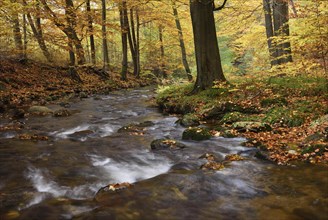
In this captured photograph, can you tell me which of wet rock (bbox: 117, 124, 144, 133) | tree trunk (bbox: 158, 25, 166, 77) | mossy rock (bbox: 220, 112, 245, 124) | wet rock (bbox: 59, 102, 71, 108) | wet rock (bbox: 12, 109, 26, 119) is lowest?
wet rock (bbox: 117, 124, 144, 133)

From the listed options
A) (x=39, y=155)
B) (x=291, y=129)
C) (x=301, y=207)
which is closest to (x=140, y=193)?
(x=301, y=207)

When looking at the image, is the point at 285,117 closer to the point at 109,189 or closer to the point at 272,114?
the point at 272,114

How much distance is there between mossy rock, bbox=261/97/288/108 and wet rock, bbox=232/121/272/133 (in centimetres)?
119

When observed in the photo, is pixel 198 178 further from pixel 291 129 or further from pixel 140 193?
pixel 291 129

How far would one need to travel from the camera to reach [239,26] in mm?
17297

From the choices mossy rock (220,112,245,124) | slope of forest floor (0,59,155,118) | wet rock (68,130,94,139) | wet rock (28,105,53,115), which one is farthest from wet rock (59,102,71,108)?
mossy rock (220,112,245,124)

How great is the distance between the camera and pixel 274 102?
8.53 metres

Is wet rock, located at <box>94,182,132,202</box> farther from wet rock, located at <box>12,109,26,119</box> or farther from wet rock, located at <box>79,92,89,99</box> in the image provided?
wet rock, located at <box>79,92,89,99</box>

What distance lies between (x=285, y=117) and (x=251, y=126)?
0.85 metres

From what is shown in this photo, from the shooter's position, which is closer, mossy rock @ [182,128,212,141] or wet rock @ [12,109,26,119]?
mossy rock @ [182,128,212,141]

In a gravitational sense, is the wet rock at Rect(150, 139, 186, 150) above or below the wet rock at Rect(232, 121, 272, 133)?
below

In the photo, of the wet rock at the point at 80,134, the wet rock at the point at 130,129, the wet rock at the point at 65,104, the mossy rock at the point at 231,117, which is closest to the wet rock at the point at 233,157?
the mossy rock at the point at 231,117

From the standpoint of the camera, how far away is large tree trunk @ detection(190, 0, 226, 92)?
35.9 ft

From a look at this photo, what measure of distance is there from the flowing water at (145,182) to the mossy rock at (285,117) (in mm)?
1324
